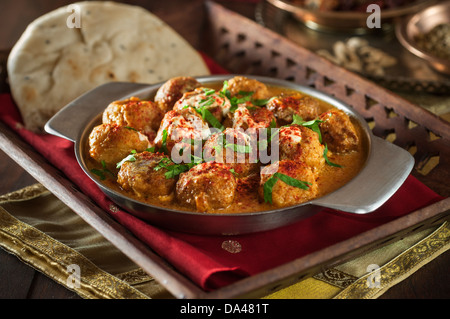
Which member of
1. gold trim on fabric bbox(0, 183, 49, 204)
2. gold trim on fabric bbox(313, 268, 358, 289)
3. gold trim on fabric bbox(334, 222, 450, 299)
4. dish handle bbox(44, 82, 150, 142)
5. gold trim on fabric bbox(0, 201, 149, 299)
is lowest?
gold trim on fabric bbox(0, 183, 49, 204)

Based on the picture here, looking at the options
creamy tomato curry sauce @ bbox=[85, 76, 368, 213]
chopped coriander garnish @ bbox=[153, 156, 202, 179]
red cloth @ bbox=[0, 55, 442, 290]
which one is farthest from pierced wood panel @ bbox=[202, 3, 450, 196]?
chopped coriander garnish @ bbox=[153, 156, 202, 179]

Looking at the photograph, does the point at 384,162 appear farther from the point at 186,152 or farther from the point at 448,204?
the point at 186,152

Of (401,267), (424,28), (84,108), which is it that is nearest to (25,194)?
(84,108)

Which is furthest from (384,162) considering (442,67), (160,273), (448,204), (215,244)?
(442,67)

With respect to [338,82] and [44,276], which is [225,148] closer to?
[44,276]

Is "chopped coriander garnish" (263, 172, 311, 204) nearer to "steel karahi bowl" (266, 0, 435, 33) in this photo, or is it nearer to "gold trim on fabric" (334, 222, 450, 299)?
"gold trim on fabric" (334, 222, 450, 299)

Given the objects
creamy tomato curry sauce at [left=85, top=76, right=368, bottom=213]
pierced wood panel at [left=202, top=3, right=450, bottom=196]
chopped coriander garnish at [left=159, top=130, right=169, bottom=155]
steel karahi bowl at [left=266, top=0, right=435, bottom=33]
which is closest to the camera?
creamy tomato curry sauce at [left=85, top=76, right=368, bottom=213]
